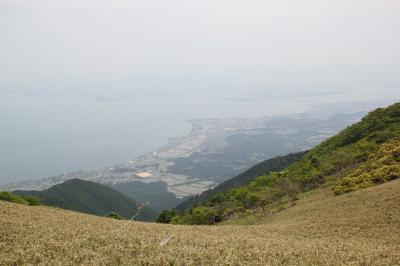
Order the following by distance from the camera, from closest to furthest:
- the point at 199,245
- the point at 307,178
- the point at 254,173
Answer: the point at 199,245, the point at 307,178, the point at 254,173

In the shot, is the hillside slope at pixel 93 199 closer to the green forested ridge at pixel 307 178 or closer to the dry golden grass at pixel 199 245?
the green forested ridge at pixel 307 178

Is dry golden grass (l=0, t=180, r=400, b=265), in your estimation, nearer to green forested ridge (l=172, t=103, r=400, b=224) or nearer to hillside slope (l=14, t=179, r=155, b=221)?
green forested ridge (l=172, t=103, r=400, b=224)

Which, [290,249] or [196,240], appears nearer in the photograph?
[290,249]

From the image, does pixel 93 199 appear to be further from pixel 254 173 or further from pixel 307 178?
pixel 307 178

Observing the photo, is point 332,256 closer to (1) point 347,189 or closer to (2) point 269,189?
(1) point 347,189

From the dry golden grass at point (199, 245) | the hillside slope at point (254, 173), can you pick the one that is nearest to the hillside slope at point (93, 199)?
the hillside slope at point (254, 173)

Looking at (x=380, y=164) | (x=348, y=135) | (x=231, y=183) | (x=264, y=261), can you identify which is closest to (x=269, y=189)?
(x=380, y=164)

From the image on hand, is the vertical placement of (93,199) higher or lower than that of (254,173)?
lower

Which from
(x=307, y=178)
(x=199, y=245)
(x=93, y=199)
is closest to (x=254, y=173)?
(x=93, y=199)
